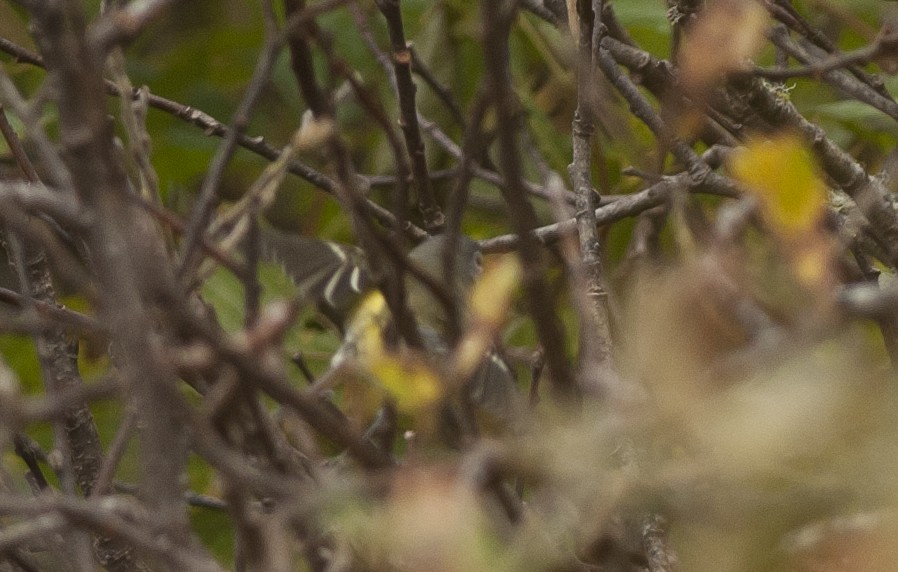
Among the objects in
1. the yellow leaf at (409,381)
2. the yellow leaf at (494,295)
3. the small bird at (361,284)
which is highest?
the small bird at (361,284)

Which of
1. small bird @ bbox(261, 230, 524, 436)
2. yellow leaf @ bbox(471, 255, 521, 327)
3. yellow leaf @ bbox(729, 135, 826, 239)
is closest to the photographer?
yellow leaf @ bbox(729, 135, 826, 239)

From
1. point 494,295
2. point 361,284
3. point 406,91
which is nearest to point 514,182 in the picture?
point 494,295

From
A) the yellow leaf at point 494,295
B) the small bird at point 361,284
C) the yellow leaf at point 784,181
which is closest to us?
the yellow leaf at point 784,181

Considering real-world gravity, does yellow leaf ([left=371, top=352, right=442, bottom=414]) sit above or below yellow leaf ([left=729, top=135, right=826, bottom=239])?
below

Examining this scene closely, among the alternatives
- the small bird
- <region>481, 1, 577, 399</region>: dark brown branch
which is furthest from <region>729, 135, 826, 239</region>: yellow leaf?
the small bird

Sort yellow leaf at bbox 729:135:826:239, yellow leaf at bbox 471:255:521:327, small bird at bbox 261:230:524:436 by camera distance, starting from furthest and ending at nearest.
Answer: small bird at bbox 261:230:524:436
yellow leaf at bbox 471:255:521:327
yellow leaf at bbox 729:135:826:239

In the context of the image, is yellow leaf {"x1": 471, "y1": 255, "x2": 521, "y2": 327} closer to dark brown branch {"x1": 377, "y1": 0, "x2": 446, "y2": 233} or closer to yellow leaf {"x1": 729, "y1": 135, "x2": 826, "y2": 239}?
yellow leaf {"x1": 729, "y1": 135, "x2": 826, "y2": 239}

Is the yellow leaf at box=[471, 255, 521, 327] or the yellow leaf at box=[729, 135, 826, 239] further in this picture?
the yellow leaf at box=[471, 255, 521, 327]

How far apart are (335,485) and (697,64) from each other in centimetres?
35

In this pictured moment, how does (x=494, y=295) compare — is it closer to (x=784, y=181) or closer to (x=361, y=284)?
(x=784, y=181)

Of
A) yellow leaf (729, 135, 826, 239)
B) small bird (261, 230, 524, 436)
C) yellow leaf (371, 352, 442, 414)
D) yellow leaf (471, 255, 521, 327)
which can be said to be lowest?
yellow leaf (371, 352, 442, 414)

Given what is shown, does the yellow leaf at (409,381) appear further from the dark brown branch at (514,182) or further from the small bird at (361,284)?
the small bird at (361,284)

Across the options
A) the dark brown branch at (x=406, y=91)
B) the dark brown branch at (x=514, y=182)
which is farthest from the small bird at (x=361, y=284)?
the dark brown branch at (x=514, y=182)

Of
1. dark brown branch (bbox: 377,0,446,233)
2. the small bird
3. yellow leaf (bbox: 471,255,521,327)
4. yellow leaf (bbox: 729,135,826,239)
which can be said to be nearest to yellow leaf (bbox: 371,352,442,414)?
yellow leaf (bbox: 471,255,521,327)
